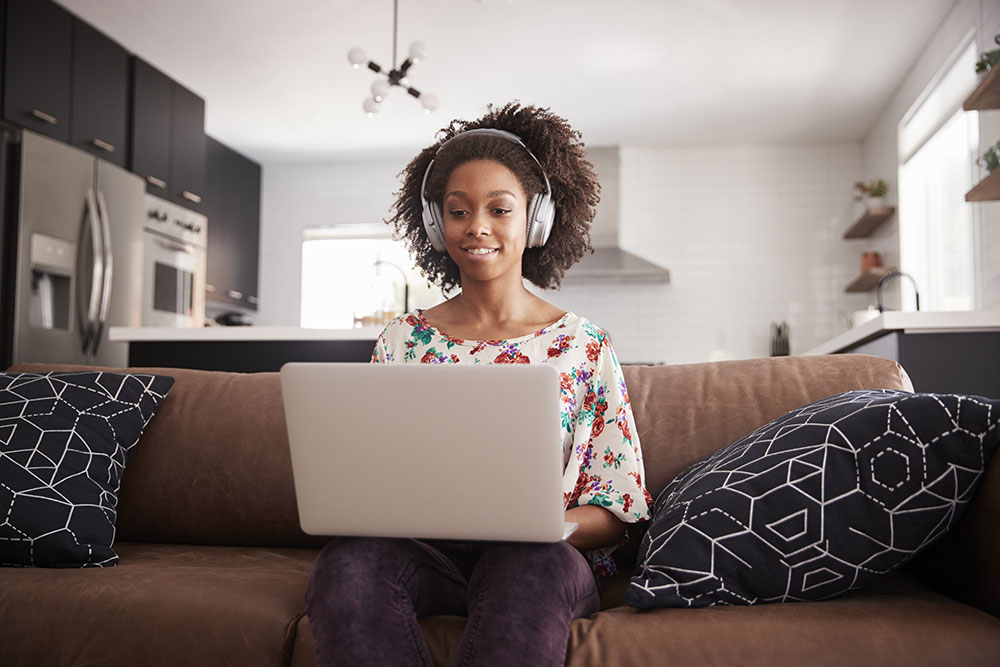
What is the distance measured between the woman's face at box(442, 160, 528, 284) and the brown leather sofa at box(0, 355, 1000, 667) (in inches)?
16.1

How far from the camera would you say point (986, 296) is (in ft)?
12.8

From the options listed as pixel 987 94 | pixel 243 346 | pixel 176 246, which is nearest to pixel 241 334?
pixel 243 346

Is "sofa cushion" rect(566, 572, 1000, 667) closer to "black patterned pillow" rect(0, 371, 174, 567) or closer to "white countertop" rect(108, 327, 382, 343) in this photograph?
"black patterned pillow" rect(0, 371, 174, 567)

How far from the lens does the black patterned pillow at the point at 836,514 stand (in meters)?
1.18

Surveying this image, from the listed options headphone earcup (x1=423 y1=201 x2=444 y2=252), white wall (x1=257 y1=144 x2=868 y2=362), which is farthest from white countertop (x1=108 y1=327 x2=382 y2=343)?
white wall (x1=257 y1=144 x2=868 y2=362)

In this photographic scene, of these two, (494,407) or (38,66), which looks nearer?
(494,407)

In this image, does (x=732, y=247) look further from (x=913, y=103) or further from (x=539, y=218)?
(x=539, y=218)

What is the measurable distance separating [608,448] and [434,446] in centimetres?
46

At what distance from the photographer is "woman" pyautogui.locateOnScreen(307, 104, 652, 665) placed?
1108 mm

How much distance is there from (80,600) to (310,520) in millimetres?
485

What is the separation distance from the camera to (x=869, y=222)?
5.43m

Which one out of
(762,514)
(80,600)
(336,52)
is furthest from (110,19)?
(762,514)

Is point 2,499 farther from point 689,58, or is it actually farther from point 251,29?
point 689,58

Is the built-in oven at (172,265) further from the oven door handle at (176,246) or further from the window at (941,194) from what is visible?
the window at (941,194)
